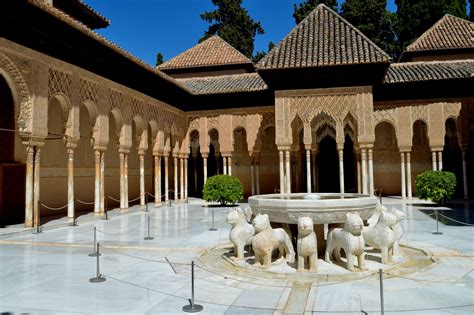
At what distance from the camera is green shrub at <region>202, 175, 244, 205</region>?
54.7ft

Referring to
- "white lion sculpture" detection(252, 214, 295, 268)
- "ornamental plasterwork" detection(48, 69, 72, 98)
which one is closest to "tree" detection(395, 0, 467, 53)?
"ornamental plasterwork" detection(48, 69, 72, 98)

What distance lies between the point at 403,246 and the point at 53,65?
34.8 ft

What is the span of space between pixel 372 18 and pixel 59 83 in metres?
31.1

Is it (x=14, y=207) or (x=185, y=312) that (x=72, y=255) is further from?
(x=14, y=207)

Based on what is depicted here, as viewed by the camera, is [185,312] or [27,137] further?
[27,137]

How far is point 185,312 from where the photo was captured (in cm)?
394

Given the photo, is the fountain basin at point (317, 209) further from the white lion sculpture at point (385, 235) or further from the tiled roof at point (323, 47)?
the tiled roof at point (323, 47)

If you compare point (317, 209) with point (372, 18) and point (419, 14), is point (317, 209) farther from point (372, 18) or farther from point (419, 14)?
point (372, 18)

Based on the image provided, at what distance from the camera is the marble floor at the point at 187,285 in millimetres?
4043

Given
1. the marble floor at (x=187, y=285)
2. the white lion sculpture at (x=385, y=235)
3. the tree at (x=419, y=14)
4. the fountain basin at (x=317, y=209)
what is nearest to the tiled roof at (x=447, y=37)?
the tree at (x=419, y=14)

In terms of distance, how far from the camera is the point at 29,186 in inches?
416

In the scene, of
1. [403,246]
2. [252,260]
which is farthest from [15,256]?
[403,246]

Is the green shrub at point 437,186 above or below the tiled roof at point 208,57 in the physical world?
below

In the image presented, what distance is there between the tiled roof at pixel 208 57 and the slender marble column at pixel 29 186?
15.6m
